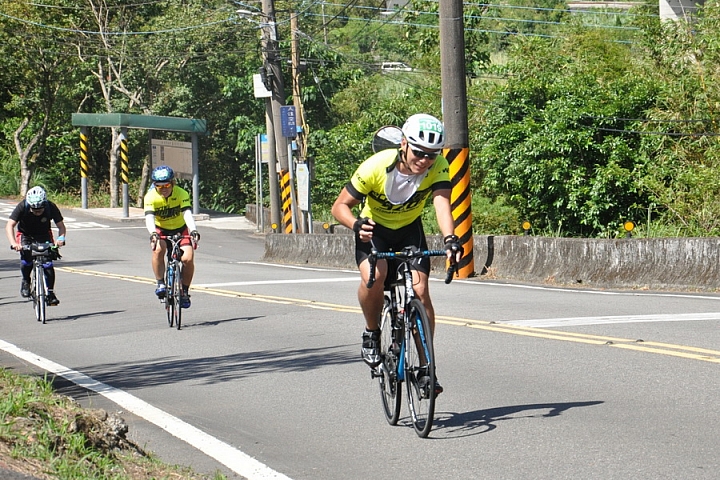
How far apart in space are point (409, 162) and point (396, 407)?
155 centimetres

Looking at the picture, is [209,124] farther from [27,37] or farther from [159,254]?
[159,254]

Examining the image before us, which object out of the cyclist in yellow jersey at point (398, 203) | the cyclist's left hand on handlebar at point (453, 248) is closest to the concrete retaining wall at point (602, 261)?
the cyclist in yellow jersey at point (398, 203)

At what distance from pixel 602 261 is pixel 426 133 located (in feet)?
33.8

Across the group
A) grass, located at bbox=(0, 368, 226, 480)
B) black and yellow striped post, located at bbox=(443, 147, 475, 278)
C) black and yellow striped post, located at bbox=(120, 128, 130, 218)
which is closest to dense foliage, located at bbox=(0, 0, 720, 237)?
black and yellow striped post, located at bbox=(443, 147, 475, 278)

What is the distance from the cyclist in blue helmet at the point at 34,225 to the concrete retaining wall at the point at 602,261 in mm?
7560

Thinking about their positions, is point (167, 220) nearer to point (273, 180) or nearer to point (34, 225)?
point (34, 225)

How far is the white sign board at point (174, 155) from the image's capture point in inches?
1720

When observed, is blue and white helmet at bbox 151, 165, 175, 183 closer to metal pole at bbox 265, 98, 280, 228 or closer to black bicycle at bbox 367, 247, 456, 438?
black bicycle at bbox 367, 247, 456, 438

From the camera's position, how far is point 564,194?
81.8 ft

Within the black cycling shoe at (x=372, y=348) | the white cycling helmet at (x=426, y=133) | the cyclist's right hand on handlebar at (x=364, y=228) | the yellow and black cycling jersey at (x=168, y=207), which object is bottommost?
the black cycling shoe at (x=372, y=348)

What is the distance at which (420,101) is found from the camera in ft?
130

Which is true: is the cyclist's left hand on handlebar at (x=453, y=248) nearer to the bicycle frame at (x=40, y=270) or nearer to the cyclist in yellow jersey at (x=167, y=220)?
the cyclist in yellow jersey at (x=167, y=220)

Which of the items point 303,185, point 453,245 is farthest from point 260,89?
point 453,245

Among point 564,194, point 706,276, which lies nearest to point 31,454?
point 706,276
